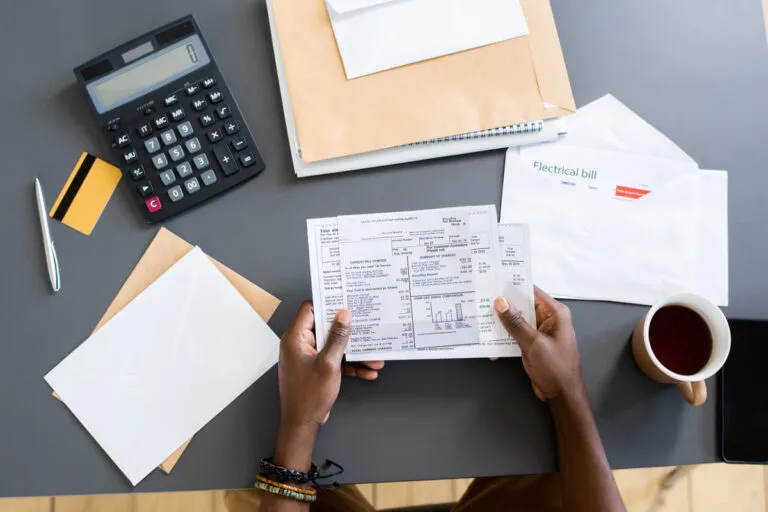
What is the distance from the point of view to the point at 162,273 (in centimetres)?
60

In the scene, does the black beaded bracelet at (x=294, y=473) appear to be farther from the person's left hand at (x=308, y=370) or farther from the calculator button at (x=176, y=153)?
the calculator button at (x=176, y=153)

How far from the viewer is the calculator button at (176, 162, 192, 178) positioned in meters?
0.60

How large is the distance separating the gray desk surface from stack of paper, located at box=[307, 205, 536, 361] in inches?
2.2

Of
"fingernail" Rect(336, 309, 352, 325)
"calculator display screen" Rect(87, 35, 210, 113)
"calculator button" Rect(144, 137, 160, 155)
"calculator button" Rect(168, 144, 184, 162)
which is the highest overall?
"calculator display screen" Rect(87, 35, 210, 113)

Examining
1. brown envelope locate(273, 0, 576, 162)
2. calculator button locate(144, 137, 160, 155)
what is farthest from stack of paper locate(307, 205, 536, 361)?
calculator button locate(144, 137, 160, 155)

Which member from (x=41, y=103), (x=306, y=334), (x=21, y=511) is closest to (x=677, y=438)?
(x=306, y=334)

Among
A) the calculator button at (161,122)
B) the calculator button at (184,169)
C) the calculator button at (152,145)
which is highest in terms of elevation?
the calculator button at (161,122)

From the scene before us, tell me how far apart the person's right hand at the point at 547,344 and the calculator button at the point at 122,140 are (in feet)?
1.40

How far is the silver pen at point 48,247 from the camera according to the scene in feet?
1.95

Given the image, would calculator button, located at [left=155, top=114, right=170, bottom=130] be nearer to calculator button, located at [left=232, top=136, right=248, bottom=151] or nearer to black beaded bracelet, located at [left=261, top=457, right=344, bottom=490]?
calculator button, located at [left=232, top=136, right=248, bottom=151]

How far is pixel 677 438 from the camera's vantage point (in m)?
0.59

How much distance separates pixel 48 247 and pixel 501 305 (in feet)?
1.59

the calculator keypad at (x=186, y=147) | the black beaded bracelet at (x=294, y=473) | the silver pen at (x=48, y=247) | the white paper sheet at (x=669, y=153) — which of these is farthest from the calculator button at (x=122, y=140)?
the white paper sheet at (x=669, y=153)

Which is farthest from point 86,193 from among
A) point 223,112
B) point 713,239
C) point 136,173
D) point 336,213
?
point 713,239
